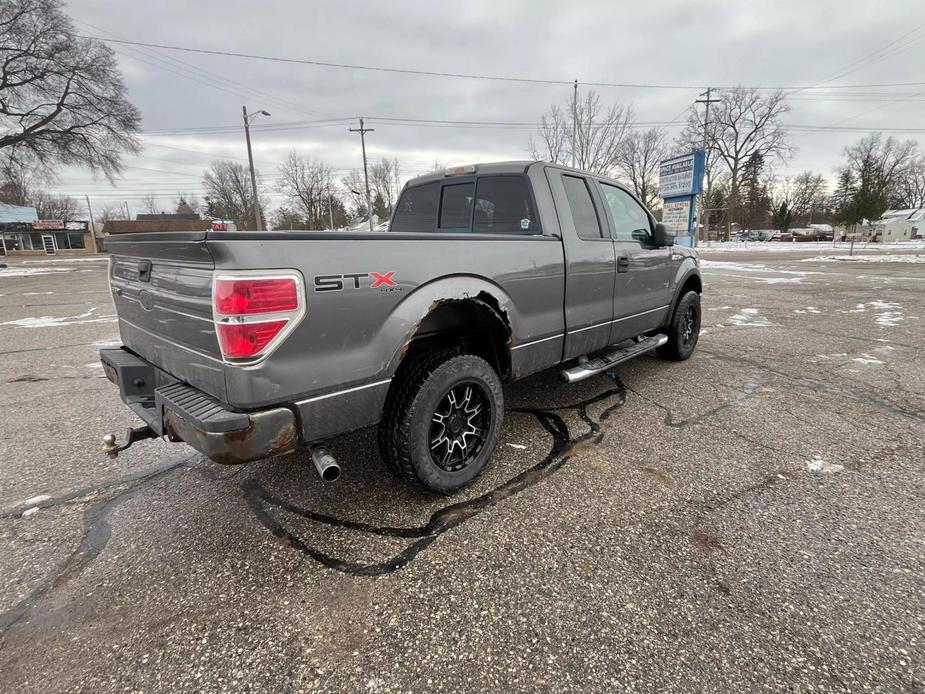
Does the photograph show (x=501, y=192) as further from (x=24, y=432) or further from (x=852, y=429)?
(x=24, y=432)

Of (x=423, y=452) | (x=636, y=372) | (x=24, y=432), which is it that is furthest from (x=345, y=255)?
(x=636, y=372)

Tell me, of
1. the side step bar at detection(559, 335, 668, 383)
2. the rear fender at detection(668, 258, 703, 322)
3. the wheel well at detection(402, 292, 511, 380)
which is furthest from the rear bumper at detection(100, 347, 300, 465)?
the rear fender at detection(668, 258, 703, 322)

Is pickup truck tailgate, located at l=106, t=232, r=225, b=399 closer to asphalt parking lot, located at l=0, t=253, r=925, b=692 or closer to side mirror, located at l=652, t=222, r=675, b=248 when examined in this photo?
asphalt parking lot, located at l=0, t=253, r=925, b=692

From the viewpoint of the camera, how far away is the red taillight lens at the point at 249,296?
6.00ft

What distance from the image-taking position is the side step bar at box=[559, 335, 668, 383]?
353 cm

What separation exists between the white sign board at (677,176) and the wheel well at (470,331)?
14917 millimetres

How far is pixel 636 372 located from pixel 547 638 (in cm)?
375

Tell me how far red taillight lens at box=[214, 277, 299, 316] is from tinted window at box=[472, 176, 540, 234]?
202 centimetres

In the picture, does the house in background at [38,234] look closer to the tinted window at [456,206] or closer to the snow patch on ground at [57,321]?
the snow patch on ground at [57,321]

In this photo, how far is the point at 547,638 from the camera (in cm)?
181

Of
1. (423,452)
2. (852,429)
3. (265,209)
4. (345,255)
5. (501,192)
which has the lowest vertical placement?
(852,429)

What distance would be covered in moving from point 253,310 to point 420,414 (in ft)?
3.29

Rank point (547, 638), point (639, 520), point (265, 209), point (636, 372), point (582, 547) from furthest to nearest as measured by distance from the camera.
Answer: point (265, 209) < point (636, 372) < point (639, 520) < point (582, 547) < point (547, 638)

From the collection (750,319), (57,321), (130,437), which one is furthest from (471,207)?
(57,321)
